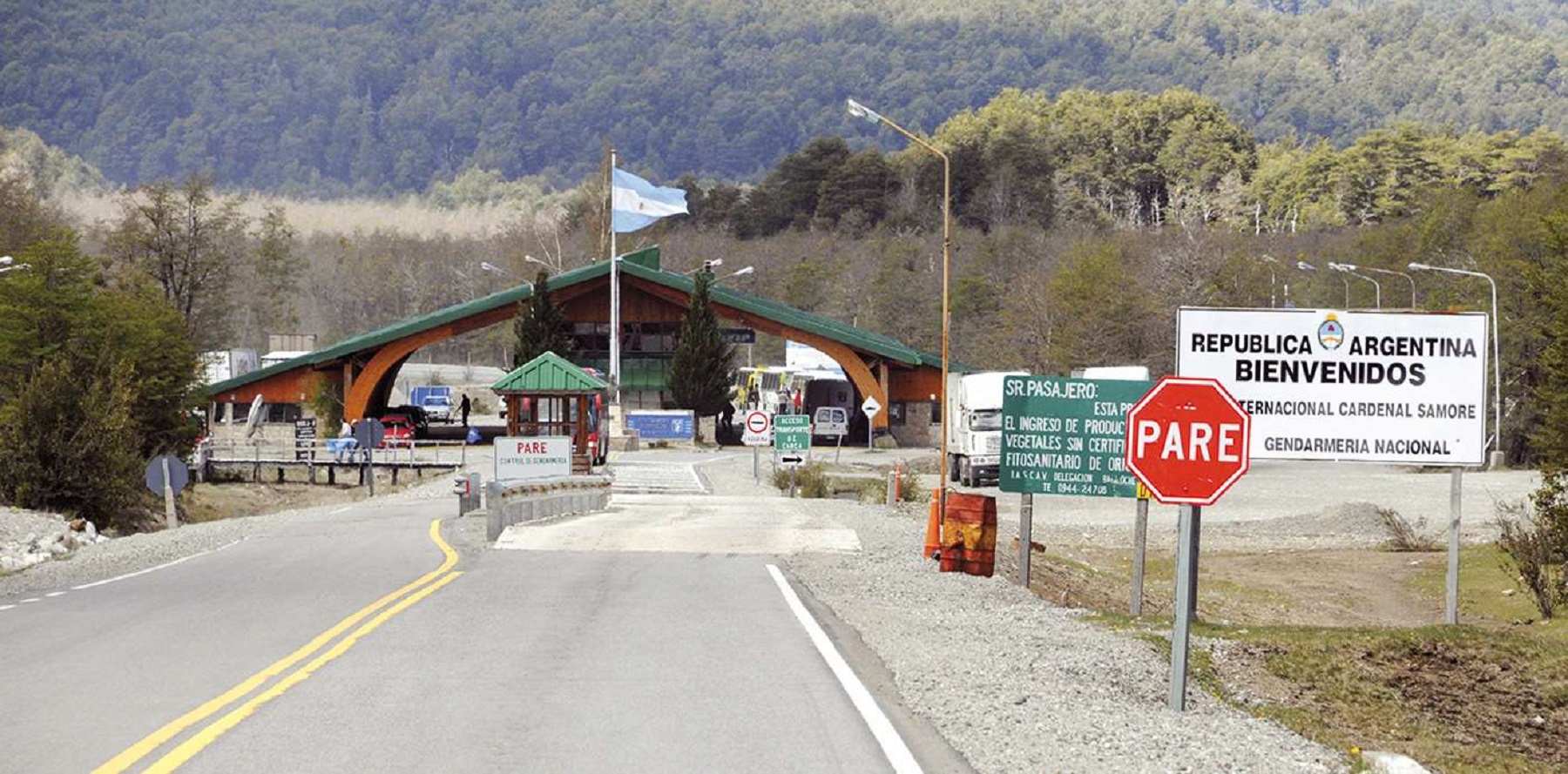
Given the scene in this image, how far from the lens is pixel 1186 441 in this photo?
11.3m

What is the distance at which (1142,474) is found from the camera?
1126 centimetres

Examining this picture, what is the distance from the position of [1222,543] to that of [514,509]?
57.9 feet

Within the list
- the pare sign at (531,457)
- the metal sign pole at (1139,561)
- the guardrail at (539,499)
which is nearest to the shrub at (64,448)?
the pare sign at (531,457)

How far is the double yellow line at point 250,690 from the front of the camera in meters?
9.22

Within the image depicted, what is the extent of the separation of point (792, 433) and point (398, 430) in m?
34.5

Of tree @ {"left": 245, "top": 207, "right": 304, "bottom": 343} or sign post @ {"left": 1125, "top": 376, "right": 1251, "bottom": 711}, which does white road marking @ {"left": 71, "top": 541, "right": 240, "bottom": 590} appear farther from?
tree @ {"left": 245, "top": 207, "right": 304, "bottom": 343}

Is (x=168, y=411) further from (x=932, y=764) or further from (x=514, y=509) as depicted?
(x=932, y=764)

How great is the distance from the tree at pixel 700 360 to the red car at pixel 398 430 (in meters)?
12.5

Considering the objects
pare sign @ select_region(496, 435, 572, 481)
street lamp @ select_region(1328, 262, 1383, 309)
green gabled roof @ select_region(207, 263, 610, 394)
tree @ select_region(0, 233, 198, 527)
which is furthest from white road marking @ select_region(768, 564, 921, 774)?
green gabled roof @ select_region(207, 263, 610, 394)

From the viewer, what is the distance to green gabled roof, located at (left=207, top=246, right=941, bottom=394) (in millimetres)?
80188

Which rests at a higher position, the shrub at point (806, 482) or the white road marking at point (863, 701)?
the shrub at point (806, 482)

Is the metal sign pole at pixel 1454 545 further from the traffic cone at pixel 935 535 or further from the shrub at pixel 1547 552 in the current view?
the traffic cone at pixel 935 535

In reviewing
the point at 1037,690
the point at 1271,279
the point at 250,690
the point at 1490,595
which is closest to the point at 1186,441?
the point at 1037,690

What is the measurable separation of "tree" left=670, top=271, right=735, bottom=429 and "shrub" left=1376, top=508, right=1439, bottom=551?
43131mm
